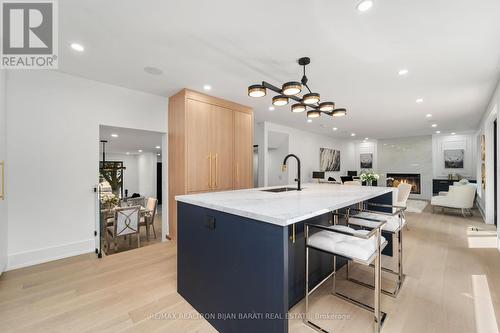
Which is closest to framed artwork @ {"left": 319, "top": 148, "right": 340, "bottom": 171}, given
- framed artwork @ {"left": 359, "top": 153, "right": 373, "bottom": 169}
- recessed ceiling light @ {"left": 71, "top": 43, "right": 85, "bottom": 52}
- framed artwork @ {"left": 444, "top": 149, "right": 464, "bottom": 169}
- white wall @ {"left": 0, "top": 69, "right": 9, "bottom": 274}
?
framed artwork @ {"left": 359, "top": 153, "right": 373, "bottom": 169}

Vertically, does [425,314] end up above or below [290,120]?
below

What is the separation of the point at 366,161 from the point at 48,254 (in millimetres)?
11266

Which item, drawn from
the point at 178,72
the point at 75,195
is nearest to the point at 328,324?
the point at 178,72

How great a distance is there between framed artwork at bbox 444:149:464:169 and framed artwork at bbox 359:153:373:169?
2631 millimetres

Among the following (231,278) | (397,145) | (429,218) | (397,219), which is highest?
(397,145)

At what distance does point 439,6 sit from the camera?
1.76m

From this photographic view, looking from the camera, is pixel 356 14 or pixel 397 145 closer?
pixel 356 14

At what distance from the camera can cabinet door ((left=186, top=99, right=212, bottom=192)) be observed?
359cm

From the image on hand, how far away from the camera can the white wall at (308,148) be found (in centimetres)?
705

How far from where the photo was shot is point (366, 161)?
10.4 metres

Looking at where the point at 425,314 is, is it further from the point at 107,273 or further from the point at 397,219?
the point at 107,273

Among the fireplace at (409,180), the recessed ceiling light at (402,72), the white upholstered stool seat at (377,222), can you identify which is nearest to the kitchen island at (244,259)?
the white upholstered stool seat at (377,222)

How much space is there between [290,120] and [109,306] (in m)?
5.50

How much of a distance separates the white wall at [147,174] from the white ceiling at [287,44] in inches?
283
